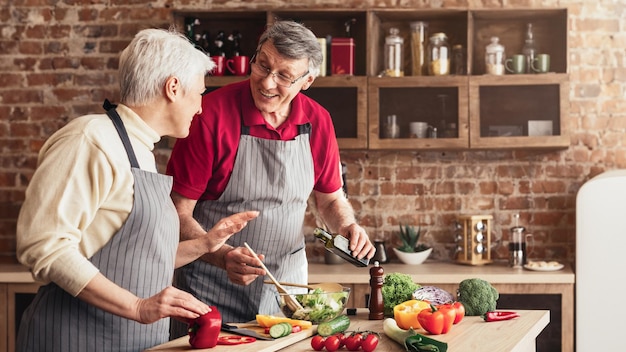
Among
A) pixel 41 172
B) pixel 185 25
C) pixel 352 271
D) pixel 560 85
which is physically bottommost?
pixel 352 271

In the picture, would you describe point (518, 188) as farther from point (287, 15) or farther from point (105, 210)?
point (105, 210)

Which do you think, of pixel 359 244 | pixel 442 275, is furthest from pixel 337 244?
pixel 442 275

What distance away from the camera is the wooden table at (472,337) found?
7.93 ft

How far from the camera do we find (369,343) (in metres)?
2.42

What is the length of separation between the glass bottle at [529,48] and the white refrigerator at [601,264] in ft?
2.73

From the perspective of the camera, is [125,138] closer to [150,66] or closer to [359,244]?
[150,66]

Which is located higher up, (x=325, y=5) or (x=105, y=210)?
(x=325, y=5)

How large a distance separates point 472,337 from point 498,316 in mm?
312

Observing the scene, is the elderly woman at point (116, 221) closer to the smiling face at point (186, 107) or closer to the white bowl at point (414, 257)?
the smiling face at point (186, 107)

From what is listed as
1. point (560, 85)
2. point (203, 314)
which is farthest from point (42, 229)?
point (560, 85)

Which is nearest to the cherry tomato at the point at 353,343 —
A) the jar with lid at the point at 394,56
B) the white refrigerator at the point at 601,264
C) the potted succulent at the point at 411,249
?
the white refrigerator at the point at 601,264

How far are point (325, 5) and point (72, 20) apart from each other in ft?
5.09

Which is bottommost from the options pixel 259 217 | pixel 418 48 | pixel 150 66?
pixel 259 217

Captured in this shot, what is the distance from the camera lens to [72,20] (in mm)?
5316
